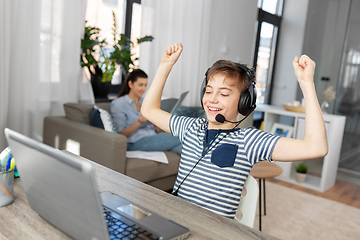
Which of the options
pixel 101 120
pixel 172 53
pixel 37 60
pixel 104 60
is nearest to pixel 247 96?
pixel 172 53

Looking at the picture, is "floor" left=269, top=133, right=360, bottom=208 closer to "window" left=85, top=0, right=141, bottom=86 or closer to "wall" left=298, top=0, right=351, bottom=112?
"wall" left=298, top=0, right=351, bottom=112

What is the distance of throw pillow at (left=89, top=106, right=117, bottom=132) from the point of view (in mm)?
2373

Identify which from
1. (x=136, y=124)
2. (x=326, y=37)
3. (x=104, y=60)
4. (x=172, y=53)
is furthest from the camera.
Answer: (x=326, y=37)

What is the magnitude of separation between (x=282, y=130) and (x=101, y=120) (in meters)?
2.05

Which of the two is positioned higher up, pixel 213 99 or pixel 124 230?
pixel 213 99

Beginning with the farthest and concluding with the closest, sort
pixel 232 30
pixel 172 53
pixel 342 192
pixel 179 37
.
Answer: pixel 232 30 < pixel 179 37 < pixel 342 192 < pixel 172 53

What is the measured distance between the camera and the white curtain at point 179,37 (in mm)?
3301

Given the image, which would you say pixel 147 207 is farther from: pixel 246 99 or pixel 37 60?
pixel 37 60

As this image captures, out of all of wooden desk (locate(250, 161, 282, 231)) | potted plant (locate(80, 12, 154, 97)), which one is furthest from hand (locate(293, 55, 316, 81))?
potted plant (locate(80, 12, 154, 97))

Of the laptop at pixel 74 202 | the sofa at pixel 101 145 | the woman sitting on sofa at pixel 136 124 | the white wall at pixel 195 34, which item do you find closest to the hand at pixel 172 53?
the laptop at pixel 74 202

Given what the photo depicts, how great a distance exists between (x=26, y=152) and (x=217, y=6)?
13.1 feet

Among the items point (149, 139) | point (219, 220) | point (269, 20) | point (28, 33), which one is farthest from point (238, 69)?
point (269, 20)

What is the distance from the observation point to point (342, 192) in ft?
10.9

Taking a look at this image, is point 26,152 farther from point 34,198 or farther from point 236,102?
point 236,102
